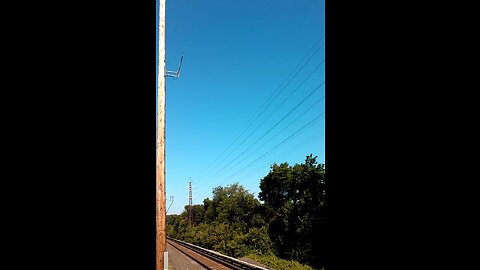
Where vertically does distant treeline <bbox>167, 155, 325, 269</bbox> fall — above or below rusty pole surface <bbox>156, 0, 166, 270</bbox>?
below

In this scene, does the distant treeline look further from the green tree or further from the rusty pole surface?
the rusty pole surface

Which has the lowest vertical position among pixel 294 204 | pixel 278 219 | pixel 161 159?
pixel 278 219

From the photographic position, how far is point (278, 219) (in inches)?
1480

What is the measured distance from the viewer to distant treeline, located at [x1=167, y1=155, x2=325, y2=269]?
102 ft

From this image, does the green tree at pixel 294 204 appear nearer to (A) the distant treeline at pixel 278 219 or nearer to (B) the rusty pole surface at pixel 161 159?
(A) the distant treeline at pixel 278 219

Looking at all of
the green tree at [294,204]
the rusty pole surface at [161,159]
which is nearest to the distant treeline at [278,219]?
the green tree at [294,204]

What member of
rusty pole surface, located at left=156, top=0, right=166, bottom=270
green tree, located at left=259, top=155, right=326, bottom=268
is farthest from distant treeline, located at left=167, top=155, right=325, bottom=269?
rusty pole surface, located at left=156, top=0, right=166, bottom=270

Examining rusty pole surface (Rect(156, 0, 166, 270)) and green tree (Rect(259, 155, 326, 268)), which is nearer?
rusty pole surface (Rect(156, 0, 166, 270))

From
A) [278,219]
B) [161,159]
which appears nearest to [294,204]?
[278,219]

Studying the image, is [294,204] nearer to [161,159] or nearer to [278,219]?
[278,219]

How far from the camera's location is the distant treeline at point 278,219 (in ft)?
102
